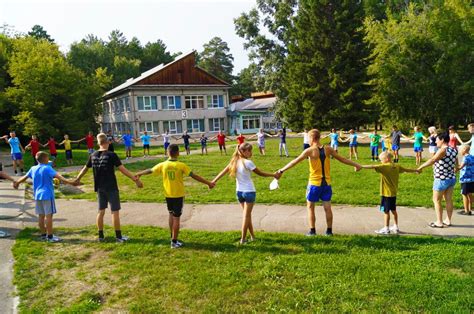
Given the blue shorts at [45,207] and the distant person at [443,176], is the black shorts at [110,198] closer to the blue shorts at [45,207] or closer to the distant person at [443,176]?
the blue shorts at [45,207]

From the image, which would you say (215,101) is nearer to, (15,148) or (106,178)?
(15,148)

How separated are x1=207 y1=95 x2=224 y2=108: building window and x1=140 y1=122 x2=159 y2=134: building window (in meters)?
8.21

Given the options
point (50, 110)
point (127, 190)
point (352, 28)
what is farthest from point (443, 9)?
point (50, 110)

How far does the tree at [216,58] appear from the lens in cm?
9638

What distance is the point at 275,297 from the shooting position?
4812 millimetres

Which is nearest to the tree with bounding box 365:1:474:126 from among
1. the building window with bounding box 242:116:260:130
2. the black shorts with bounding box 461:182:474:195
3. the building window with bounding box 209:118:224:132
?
the building window with bounding box 242:116:260:130

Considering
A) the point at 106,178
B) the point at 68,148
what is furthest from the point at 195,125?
the point at 106,178

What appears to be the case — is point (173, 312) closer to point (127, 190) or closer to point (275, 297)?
point (275, 297)

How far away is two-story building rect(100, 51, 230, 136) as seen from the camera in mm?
46844

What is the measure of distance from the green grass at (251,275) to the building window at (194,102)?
4380cm

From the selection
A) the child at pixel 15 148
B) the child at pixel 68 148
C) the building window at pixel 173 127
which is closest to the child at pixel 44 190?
the child at pixel 15 148

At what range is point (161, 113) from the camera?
157 ft

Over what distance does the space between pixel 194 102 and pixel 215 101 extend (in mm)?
3231

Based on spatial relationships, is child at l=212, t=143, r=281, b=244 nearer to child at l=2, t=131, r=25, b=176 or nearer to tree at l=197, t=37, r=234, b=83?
child at l=2, t=131, r=25, b=176
